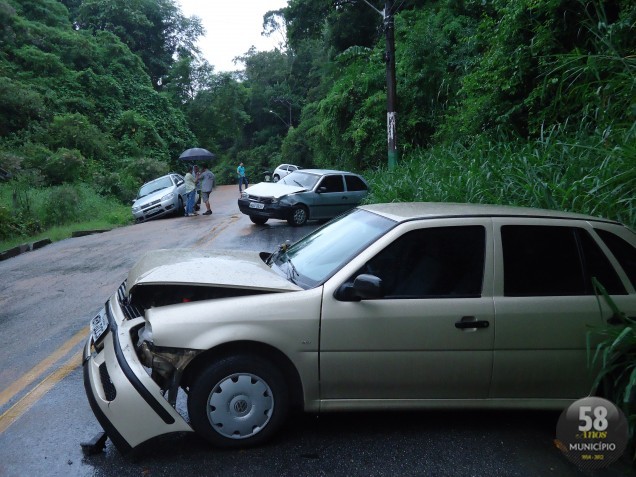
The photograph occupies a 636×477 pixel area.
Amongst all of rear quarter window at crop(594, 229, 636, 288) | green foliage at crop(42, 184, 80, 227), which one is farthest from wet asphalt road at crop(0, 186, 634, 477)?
green foliage at crop(42, 184, 80, 227)

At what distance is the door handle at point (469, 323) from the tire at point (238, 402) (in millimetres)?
1174

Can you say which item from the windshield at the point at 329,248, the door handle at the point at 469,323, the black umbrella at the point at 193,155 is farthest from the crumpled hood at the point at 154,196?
the door handle at the point at 469,323

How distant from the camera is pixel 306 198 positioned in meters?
16.0

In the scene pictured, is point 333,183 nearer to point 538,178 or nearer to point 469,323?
point 538,178

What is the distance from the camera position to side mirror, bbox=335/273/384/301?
143 inches

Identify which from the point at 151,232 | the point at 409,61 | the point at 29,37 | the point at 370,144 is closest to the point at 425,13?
the point at 409,61

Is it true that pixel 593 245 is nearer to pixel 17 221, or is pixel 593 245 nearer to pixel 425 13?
pixel 17 221

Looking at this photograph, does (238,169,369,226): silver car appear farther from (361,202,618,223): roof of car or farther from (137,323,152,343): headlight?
(137,323,152,343): headlight

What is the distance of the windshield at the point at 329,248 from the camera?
13.4 ft

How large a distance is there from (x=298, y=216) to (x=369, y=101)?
804cm

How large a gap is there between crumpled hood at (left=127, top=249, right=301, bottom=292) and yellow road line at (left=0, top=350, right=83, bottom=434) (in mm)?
1183

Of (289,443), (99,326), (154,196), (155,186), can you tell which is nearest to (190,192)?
(154,196)

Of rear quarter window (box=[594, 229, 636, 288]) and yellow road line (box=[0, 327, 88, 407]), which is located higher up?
rear quarter window (box=[594, 229, 636, 288])

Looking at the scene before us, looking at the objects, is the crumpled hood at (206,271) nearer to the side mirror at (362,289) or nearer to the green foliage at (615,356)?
the side mirror at (362,289)
